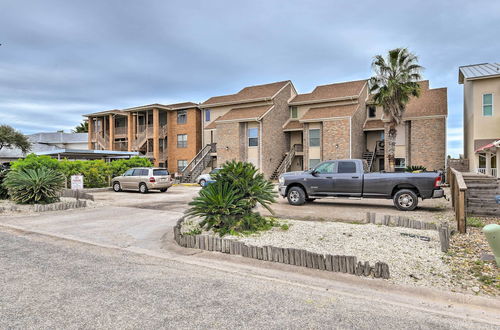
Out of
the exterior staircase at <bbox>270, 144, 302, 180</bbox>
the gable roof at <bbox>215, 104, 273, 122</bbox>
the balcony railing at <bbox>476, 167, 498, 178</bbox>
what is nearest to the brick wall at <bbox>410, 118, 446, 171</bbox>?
the balcony railing at <bbox>476, 167, 498, 178</bbox>

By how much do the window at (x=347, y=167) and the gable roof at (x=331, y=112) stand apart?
1497 cm

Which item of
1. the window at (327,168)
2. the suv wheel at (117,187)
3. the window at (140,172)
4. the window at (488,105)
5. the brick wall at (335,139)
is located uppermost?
the window at (488,105)

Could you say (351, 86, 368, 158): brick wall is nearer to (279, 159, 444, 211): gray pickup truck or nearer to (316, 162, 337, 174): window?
(279, 159, 444, 211): gray pickup truck

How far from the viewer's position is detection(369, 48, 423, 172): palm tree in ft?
79.9

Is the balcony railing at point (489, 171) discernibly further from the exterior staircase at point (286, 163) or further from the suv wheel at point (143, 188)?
the suv wheel at point (143, 188)

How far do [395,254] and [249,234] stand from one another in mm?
2985

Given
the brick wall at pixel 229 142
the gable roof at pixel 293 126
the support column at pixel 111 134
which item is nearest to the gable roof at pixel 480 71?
the gable roof at pixel 293 126

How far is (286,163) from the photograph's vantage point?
1200 inches

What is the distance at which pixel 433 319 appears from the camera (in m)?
3.73

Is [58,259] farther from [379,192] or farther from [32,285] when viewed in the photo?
[379,192]

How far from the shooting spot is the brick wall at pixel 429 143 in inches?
1009

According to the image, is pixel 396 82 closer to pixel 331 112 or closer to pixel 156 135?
pixel 331 112

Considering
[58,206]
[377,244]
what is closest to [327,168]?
[377,244]

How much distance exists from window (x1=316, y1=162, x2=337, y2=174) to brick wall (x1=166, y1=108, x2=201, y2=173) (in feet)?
83.9
